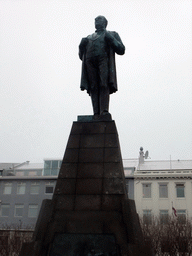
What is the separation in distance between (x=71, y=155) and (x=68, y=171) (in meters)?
0.49

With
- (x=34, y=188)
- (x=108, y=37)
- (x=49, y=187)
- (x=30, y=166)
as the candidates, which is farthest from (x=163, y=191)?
(x=108, y=37)

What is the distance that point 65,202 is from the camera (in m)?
7.39

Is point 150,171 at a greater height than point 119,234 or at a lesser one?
greater

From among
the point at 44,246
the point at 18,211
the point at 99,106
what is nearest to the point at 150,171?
the point at 18,211

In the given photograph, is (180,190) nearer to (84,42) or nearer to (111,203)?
(84,42)

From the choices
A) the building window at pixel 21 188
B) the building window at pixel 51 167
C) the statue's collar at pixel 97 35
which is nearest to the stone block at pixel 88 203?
the statue's collar at pixel 97 35

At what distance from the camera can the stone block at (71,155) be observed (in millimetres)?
8148

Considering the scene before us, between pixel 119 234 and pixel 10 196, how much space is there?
3792 centimetres

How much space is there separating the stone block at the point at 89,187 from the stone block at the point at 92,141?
108 cm

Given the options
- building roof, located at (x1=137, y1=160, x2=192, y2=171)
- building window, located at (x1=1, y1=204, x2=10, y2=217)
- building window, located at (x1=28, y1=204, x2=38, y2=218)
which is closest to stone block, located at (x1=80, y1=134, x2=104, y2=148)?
building roof, located at (x1=137, y1=160, x2=192, y2=171)

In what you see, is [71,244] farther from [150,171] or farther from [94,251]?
[150,171]

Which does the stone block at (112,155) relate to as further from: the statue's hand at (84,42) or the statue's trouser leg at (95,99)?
the statue's hand at (84,42)

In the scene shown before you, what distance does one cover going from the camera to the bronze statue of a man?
9367 mm

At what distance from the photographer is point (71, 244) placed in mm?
6543
